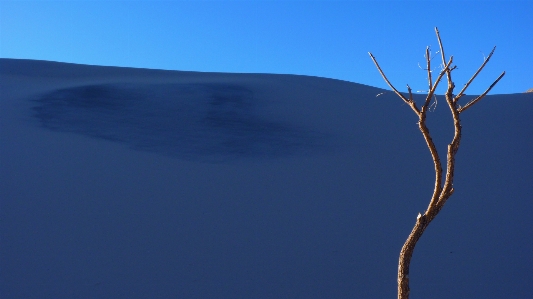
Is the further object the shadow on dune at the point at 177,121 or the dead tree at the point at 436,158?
the shadow on dune at the point at 177,121

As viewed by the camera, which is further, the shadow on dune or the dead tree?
the shadow on dune

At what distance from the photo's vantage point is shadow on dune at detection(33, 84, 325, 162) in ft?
28.5

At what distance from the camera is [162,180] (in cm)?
711

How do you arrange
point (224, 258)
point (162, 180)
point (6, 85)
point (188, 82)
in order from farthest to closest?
point (188, 82)
point (6, 85)
point (162, 180)
point (224, 258)

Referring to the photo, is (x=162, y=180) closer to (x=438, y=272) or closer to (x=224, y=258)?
(x=224, y=258)

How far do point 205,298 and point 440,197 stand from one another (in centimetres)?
269

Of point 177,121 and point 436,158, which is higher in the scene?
point 177,121

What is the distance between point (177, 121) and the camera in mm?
9891

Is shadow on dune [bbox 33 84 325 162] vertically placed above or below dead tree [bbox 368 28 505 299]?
above

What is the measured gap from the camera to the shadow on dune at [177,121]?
28.5 feet

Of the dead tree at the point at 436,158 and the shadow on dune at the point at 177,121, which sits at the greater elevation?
the shadow on dune at the point at 177,121

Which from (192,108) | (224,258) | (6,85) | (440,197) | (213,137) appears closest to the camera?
(440,197)

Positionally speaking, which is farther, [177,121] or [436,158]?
[177,121]

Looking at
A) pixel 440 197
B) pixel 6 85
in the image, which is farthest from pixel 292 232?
pixel 6 85
